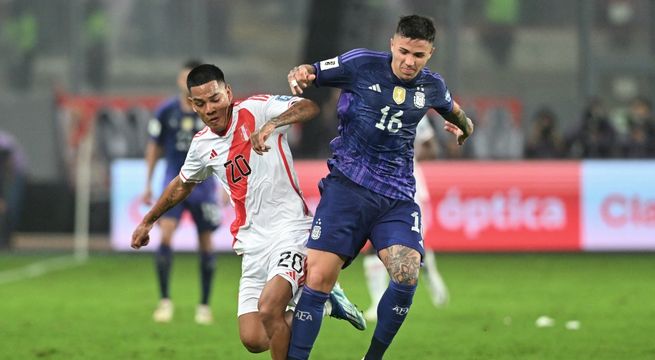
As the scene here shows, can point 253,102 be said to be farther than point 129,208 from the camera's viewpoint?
No

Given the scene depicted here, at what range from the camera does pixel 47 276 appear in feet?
57.9

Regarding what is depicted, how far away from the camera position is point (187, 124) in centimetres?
1299

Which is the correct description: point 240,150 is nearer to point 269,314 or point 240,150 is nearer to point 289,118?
point 289,118

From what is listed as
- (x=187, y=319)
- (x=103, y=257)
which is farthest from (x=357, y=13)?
(x=187, y=319)

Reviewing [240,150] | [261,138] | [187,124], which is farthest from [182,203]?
[261,138]

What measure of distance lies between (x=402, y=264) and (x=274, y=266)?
30.3 inches

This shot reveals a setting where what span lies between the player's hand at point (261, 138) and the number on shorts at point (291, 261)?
2.59 ft

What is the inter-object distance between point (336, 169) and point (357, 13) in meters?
17.0

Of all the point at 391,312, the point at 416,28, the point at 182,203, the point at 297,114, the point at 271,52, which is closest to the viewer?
the point at 416,28

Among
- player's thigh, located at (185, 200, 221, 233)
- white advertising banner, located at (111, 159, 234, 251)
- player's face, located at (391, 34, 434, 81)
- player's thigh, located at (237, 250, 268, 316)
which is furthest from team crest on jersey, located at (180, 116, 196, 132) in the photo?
white advertising banner, located at (111, 159, 234, 251)

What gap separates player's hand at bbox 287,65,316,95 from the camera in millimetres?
7918

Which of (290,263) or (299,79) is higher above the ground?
(299,79)

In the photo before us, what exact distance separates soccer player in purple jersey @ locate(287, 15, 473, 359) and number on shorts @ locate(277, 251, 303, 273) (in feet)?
0.44

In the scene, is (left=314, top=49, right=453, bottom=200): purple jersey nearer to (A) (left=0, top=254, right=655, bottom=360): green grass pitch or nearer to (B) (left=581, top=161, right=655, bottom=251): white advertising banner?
(A) (left=0, top=254, right=655, bottom=360): green grass pitch
